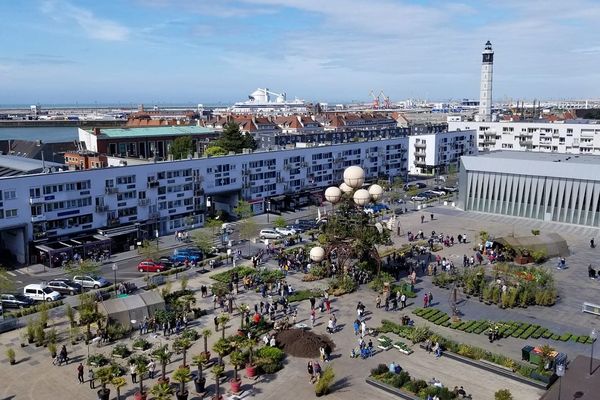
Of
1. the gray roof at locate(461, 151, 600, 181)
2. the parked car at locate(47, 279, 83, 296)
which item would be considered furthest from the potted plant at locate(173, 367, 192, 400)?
the gray roof at locate(461, 151, 600, 181)

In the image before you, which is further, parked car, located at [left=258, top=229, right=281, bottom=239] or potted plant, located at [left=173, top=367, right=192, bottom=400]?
parked car, located at [left=258, top=229, right=281, bottom=239]

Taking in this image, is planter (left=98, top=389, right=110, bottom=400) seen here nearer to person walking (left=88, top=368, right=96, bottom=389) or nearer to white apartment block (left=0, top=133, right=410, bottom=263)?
person walking (left=88, top=368, right=96, bottom=389)

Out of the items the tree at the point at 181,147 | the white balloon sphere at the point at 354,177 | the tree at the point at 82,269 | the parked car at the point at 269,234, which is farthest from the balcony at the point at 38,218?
the tree at the point at 181,147

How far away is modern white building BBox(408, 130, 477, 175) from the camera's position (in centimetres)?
10706

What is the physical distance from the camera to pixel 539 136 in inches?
4579

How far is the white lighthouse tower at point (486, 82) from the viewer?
144m

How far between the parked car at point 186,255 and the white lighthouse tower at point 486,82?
110 m

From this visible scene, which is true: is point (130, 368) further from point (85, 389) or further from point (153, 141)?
point (153, 141)

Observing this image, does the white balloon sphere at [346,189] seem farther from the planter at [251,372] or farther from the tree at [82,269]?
the tree at [82,269]

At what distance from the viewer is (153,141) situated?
9888cm

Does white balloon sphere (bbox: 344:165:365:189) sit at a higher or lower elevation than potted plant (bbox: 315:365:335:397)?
higher

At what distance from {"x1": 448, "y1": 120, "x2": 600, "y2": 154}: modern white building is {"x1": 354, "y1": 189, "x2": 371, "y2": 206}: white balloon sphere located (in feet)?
264

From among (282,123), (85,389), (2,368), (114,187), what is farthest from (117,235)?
(282,123)

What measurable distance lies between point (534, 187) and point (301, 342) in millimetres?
49502
